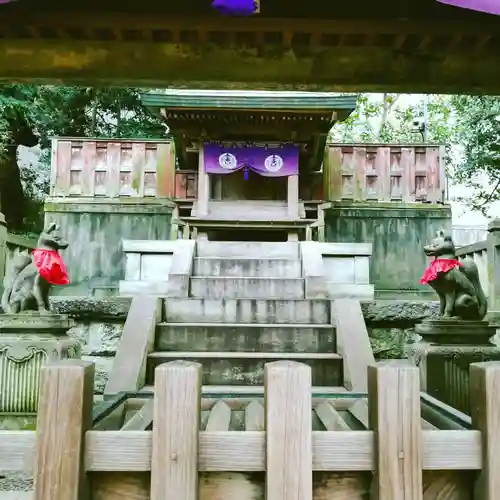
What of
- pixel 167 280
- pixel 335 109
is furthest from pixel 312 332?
pixel 335 109

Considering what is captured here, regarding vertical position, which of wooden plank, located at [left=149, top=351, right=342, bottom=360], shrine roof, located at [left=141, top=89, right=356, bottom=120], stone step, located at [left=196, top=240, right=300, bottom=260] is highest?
shrine roof, located at [left=141, top=89, right=356, bottom=120]

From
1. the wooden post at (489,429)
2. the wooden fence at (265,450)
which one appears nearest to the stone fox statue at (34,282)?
the wooden fence at (265,450)

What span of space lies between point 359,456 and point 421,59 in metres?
2.94

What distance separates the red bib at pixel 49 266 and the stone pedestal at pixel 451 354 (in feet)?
11.4

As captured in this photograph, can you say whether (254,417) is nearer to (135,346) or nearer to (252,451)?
(252,451)

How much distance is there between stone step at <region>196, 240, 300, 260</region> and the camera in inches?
300

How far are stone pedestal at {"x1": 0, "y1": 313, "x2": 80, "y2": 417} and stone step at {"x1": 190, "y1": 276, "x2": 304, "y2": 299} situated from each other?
185 cm

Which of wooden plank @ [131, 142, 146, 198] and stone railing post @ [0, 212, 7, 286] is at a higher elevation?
wooden plank @ [131, 142, 146, 198]

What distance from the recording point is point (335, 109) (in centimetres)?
925

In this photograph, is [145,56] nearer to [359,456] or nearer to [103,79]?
[103,79]

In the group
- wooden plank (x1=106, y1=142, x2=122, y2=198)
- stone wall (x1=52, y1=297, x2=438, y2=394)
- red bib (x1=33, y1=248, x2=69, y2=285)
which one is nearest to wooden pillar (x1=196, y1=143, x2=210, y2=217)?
wooden plank (x1=106, y1=142, x2=122, y2=198)

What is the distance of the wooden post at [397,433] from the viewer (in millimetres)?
1465

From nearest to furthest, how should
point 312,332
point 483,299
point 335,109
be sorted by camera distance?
point 483,299, point 312,332, point 335,109

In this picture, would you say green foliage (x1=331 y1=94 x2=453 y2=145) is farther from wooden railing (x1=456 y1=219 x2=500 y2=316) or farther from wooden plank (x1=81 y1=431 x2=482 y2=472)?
wooden plank (x1=81 y1=431 x2=482 y2=472)
